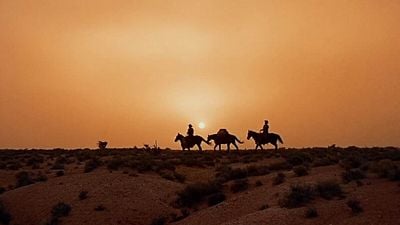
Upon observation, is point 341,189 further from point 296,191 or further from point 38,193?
point 38,193

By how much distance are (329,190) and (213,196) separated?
27.2ft

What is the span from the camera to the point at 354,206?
22.4m

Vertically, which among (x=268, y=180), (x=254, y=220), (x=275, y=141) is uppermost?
(x=275, y=141)

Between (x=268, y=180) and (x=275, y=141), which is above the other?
(x=275, y=141)

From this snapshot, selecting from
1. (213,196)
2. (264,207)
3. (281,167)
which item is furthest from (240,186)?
(281,167)

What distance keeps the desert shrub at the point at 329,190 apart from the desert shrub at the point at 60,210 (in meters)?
14.2

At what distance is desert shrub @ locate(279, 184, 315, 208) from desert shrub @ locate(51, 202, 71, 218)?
41.1ft

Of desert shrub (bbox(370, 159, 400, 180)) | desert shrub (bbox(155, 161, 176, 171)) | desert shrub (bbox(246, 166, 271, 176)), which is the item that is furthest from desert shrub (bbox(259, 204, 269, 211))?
desert shrub (bbox(155, 161, 176, 171))

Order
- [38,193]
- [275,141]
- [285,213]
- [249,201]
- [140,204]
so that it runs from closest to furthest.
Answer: [285,213] < [249,201] < [140,204] < [38,193] < [275,141]

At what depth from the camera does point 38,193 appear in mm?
34875

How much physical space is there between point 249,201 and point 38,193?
1462 centimetres

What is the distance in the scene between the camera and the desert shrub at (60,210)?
30.0 meters

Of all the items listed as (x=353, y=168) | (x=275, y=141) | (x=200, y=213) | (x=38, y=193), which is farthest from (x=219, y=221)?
(x=275, y=141)

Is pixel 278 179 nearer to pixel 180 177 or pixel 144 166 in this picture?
pixel 180 177
